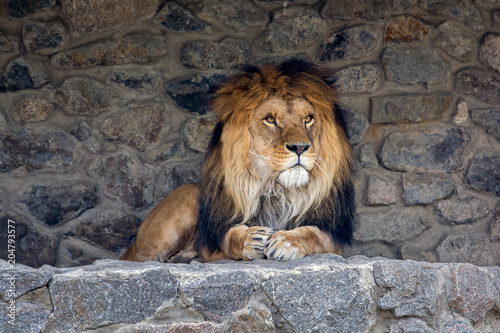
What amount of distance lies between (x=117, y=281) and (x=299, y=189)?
1.17m

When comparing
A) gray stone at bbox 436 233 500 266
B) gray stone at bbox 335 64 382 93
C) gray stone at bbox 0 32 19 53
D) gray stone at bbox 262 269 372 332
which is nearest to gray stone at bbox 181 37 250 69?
gray stone at bbox 335 64 382 93

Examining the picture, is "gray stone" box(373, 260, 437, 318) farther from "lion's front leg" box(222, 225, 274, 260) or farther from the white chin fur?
the white chin fur

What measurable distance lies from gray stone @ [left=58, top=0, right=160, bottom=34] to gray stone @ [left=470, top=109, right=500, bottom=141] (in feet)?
7.51

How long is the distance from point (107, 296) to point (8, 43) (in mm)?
2367

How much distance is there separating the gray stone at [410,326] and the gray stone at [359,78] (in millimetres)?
2144

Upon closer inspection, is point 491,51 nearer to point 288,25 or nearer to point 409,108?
point 409,108

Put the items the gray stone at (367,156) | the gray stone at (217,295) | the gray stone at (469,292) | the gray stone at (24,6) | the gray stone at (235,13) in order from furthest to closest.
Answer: the gray stone at (367,156) < the gray stone at (235,13) < the gray stone at (24,6) < the gray stone at (469,292) < the gray stone at (217,295)

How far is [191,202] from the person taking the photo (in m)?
3.60

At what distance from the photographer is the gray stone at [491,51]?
4.27 m

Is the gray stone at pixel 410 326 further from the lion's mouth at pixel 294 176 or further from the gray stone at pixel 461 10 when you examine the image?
the gray stone at pixel 461 10

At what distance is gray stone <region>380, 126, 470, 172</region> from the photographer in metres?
4.37

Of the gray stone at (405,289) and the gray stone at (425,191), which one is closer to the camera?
the gray stone at (405,289)

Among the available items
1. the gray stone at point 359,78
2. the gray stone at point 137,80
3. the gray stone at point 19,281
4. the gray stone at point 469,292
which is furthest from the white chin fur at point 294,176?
the gray stone at point 137,80

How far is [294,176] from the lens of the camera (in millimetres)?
3051
